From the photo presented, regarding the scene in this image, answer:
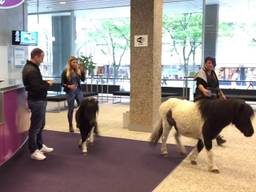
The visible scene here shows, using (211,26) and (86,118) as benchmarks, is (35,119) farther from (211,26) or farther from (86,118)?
(211,26)

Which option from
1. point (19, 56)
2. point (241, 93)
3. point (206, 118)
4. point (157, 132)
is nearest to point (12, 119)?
point (157, 132)

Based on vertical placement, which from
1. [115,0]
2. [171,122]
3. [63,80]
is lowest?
[171,122]

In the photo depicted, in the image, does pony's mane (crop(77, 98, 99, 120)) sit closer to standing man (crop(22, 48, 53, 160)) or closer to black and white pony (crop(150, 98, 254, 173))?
standing man (crop(22, 48, 53, 160))

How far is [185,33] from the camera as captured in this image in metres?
12.2

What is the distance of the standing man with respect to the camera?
172 inches

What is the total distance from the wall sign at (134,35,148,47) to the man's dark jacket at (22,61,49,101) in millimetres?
2475

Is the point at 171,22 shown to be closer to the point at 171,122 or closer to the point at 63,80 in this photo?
the point at 63,80

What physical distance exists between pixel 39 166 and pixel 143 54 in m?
3.06

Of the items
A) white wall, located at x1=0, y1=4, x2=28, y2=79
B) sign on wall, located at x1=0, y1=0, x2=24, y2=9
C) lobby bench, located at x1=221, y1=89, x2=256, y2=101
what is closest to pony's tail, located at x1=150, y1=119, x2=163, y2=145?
sign on wall, located at x1=0, y1=0, x2=24, y2=9

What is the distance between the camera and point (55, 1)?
1177 cm

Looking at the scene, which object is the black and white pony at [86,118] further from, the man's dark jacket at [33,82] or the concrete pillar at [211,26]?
the concrete pillar at [211,26]

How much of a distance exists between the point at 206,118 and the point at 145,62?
2549 mm

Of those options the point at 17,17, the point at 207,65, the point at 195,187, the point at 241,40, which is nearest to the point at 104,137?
the point at 207,65

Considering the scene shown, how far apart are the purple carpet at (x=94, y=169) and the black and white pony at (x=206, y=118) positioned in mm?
506
